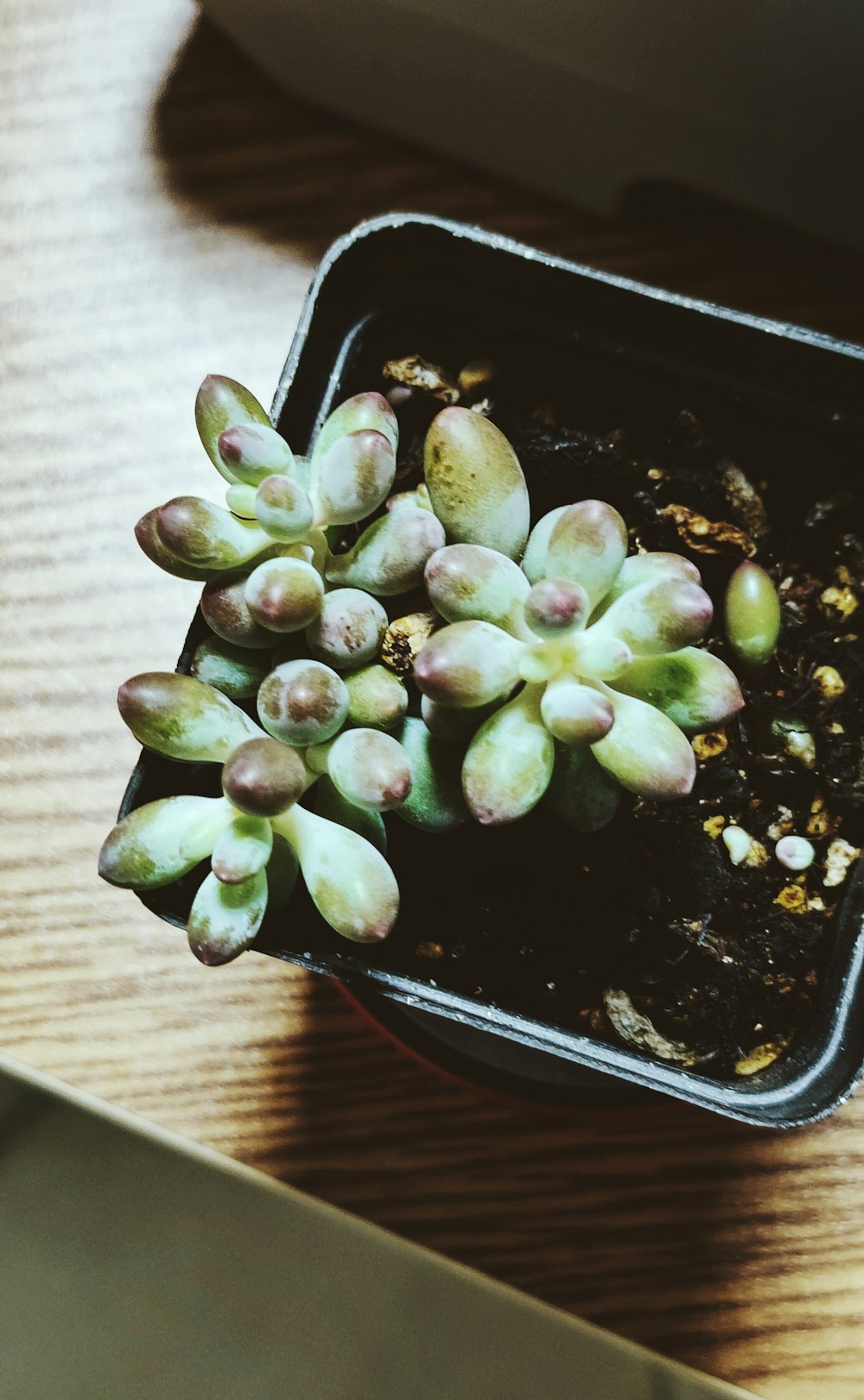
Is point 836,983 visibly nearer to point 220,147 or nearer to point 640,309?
point 640,309

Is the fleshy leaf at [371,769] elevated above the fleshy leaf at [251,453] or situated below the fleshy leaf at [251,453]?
below

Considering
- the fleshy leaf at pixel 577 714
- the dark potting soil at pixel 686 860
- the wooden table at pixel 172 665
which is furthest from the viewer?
the wooden table at pixel 172 665

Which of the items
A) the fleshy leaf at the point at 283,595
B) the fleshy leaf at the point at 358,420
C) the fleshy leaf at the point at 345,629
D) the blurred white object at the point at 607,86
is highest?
the blurred white object at the point at 607,86

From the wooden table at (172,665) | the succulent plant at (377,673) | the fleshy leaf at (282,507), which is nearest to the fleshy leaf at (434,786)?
the succulent plant at (377,673)

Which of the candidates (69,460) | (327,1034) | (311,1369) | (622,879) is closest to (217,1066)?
(327,1034)

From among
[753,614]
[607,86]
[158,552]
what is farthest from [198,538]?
[607,86]

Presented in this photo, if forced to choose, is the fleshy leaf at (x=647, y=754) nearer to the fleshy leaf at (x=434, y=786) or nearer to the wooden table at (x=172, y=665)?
the fleshy leaf at (x=434, y=786)

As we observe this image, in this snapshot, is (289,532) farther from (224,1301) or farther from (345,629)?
(224,1301)
